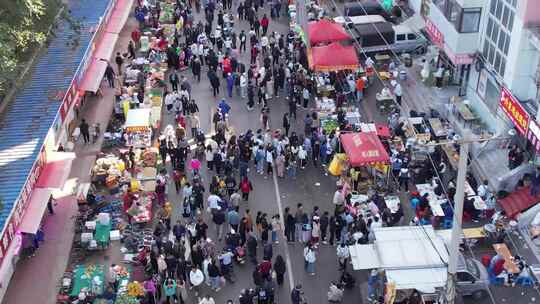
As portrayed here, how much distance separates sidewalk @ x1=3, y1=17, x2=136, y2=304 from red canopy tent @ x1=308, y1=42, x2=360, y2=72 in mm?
9796

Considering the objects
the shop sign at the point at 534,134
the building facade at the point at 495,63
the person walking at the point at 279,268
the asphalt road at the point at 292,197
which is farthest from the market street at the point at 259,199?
the shop sign at the point at 534,134

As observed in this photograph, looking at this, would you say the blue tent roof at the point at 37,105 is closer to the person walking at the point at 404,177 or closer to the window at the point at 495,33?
the person walking at the point at 404,177

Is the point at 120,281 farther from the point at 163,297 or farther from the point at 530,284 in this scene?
the point at 530,284

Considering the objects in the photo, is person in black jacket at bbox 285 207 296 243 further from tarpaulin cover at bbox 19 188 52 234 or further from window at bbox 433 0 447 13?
window at bbox 433 0 447 13

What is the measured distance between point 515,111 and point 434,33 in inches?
306

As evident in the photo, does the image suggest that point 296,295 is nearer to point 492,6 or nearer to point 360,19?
point 492,6

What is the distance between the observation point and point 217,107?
33688 millimetres

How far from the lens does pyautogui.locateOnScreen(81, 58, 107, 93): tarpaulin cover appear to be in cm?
3212

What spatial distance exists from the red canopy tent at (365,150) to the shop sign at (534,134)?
4.86 metres

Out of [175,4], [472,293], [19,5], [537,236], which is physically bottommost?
[472,293]

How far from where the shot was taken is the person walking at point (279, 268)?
22.8 meters

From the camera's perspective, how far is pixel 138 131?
3047cm

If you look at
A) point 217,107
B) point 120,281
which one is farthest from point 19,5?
point 217,107

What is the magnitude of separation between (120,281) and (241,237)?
13.2 feet
